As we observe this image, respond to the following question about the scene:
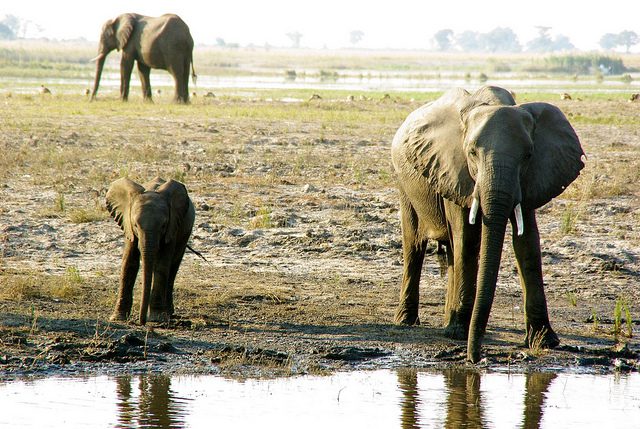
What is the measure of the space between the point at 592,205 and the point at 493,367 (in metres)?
6.26

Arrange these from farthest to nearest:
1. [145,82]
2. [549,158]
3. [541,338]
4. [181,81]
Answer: [145,82] → [181,81] → [541,338] → [549,158]

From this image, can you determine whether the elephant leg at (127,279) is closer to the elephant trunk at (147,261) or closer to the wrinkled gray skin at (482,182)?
→ the elephant trunk at (147,261)

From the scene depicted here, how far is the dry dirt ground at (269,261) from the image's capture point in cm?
704

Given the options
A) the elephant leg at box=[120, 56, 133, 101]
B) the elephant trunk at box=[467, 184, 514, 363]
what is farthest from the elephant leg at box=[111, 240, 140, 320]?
the elephant leg at box=[120, 56, 133, 101]

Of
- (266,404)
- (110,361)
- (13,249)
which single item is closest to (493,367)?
(266,404)

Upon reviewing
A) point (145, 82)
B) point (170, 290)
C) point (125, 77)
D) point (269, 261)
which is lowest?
point (269, 261)

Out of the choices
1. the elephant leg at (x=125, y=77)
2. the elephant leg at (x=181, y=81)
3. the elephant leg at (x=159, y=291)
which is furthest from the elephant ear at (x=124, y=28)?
the elephant leg at (x=159, y=291)

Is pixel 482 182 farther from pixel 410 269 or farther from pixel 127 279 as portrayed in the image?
pixel 127 279

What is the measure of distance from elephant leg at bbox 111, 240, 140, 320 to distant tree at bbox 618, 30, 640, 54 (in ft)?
651

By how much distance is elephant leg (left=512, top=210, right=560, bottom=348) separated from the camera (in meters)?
6.78

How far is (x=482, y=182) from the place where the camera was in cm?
603

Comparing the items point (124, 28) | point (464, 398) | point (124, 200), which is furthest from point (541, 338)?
point (124, 28)

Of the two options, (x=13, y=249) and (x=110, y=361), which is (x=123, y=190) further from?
(x=13, y=249)

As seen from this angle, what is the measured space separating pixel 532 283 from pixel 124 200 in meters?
3.67
